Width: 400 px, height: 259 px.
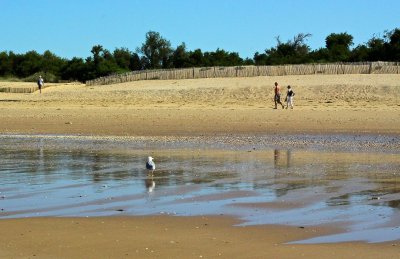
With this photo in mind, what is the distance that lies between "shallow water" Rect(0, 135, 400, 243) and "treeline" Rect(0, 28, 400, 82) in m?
38.9

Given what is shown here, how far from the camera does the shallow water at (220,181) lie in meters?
9.12

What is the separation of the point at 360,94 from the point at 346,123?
425 inches

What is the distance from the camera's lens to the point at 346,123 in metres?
23.7

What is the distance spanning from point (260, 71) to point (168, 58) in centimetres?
3292

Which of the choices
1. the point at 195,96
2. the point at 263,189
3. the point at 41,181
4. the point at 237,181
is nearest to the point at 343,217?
the point at 263,189

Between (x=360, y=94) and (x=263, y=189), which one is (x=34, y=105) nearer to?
(x=360, y=94)

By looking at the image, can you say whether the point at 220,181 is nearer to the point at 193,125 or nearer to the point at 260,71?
the point at 193,125

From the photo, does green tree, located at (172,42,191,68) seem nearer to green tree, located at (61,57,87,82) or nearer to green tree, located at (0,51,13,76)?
green tree, located at (61,57,87,82)

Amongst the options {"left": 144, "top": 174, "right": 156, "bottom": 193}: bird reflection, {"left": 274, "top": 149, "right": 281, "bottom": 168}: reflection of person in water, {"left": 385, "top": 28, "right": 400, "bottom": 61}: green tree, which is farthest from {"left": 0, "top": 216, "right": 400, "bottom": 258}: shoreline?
{"left": 385, "top": 28, "right": 400, "bottom": 61}: green tree

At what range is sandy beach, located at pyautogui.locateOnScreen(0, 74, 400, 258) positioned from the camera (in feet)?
23.5

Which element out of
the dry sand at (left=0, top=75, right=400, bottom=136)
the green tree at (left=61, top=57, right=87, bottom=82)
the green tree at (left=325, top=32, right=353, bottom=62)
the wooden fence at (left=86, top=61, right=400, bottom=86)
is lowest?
the dry sand at (left=0, top=75, right=400, bottom=136)

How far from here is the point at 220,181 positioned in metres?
12.0

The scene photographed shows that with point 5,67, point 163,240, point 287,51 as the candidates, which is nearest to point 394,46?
point 287,51

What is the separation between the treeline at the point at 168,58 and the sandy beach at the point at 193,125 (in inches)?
580
